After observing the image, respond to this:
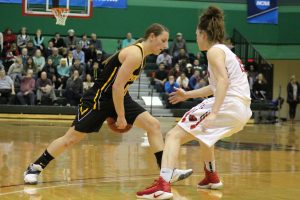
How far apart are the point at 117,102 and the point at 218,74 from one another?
3.72 ft

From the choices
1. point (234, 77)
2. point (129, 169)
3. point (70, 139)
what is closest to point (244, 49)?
point (129, 169)

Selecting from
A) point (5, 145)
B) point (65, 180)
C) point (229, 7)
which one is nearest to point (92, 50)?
point (229, 7)

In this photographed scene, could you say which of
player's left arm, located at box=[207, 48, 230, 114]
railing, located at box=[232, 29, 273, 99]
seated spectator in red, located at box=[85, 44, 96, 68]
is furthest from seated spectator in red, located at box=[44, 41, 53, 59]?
player's left arm, located at box=[207, 48, 230, 114]

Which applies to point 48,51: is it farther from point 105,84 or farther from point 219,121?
point 219,121

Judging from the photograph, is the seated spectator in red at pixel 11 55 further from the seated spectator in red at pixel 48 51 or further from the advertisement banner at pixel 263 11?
the advertisement banner at pixel 263 11

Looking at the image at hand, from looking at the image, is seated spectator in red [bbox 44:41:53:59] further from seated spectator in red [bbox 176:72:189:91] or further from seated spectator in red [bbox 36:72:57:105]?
seated spectator in red [bbox 176:72:189:91]

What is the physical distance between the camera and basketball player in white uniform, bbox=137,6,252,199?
5938mm

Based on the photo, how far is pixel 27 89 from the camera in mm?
20094

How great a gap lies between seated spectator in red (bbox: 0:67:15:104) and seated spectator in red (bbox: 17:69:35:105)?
276 mm

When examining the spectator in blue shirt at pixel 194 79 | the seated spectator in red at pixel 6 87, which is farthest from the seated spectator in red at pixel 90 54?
the spectator in blue shirt at pixel 194 79

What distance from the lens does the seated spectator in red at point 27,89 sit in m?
20.0

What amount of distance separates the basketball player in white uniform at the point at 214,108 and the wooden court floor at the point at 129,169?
37 centimetres

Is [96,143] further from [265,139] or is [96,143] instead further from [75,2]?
[75,2]

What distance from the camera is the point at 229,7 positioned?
1083 inches
